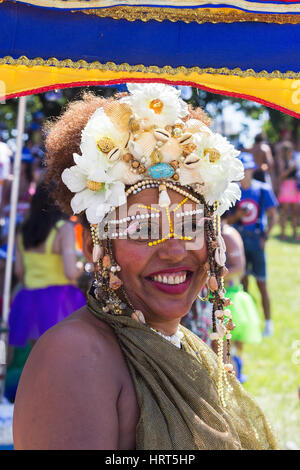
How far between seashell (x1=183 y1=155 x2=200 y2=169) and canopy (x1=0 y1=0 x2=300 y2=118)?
0.84ft

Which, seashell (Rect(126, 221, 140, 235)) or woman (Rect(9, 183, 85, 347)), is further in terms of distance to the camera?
woman (Rect(9, 183, 85, 347))

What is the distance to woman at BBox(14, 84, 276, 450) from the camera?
168 cm

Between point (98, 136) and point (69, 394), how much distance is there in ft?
2.66

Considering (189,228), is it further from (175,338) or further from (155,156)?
(175,338)

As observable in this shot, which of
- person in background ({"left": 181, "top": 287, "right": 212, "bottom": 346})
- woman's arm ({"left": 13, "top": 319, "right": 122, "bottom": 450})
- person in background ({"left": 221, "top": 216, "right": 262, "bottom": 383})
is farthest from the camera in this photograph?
person in background ({"left": 221, "top": 216, "right": 262, "bottom": 383})

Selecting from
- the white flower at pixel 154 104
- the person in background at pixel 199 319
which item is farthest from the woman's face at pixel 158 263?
the person in background at pixel 199 319

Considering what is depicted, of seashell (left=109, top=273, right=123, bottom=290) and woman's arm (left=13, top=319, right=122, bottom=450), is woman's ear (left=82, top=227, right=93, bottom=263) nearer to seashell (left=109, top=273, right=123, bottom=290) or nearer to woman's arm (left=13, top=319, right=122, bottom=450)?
seashell (left=109, top=273, right=123, bottom=290)

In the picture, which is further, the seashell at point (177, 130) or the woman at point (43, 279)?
the woman at point (43, 279)

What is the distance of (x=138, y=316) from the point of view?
6.43ft

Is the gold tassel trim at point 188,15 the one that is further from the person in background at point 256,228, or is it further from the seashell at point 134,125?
the person in background at point 256,228

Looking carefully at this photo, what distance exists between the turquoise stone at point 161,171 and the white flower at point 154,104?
0.14m

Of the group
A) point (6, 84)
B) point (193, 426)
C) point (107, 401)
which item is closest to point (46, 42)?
point (6, 84)

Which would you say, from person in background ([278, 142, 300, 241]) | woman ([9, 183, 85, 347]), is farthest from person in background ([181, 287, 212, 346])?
person in background ([278, 142, 300, 241])

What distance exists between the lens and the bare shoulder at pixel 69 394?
1642 mm
